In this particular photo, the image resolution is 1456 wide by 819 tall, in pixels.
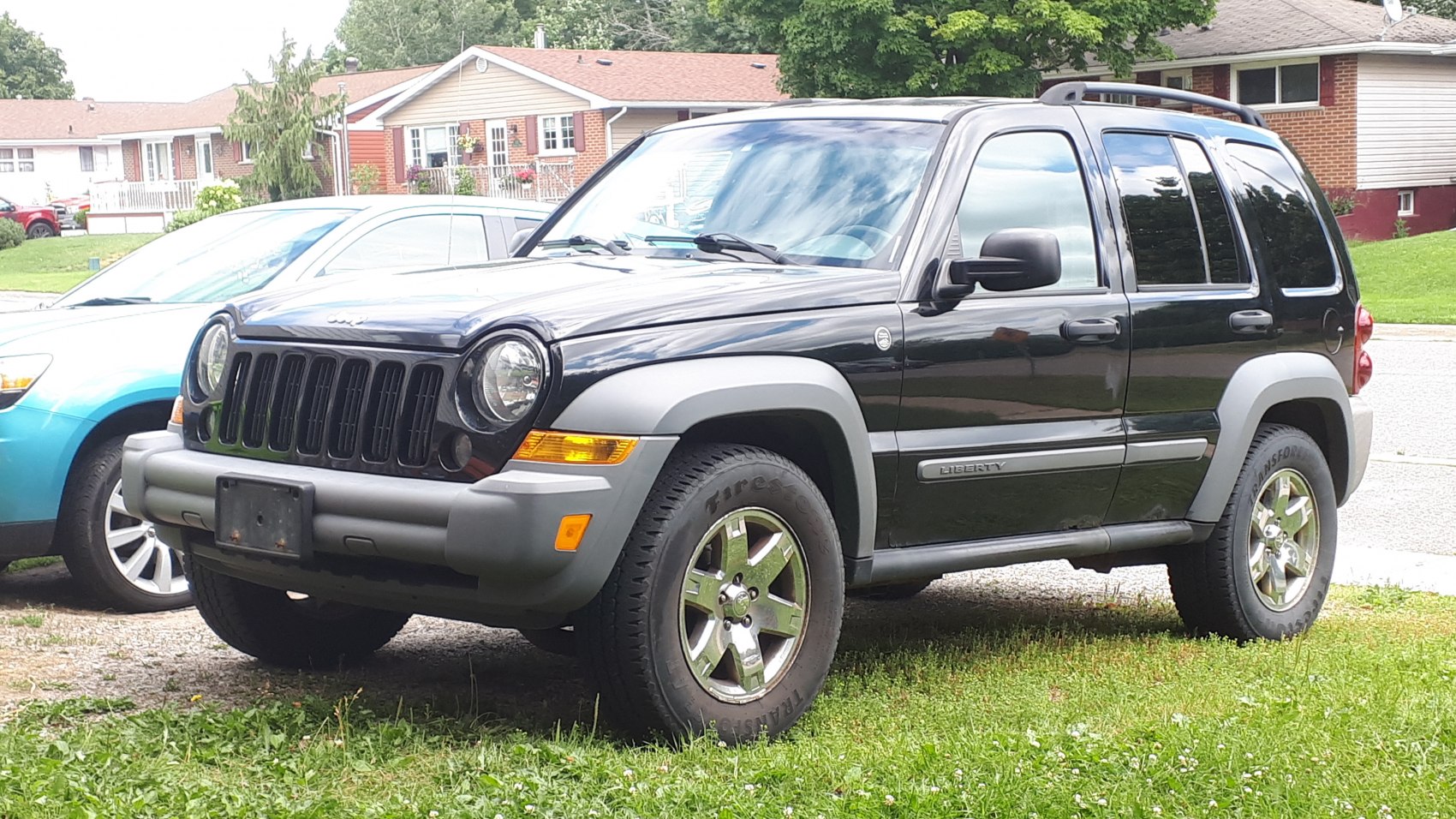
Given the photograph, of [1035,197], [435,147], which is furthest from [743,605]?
[435,147]

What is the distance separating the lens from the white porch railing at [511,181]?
44.6 metres

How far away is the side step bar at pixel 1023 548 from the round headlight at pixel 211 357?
6.48 ft

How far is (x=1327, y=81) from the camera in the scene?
35.4 m

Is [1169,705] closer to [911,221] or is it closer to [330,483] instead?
[911,221]

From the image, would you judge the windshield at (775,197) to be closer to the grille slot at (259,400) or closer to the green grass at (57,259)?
the grille slot at (259,400)

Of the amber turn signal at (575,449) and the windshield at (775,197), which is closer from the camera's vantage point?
the amber turn signal at (575,449)

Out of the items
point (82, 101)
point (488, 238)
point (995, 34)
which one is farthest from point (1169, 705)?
point (82, 101)

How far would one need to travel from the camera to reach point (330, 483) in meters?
4.46

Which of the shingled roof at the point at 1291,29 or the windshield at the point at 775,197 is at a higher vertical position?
the shingled roof at the point at 1291,29

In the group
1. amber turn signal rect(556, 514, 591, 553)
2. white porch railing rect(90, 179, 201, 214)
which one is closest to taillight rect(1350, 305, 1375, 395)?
amber turn signal rect(556, 514, 591, 553)

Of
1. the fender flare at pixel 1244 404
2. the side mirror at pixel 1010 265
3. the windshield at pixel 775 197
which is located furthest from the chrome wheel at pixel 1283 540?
the windshield at pixel 775 197

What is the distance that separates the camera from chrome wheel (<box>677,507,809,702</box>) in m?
4.55

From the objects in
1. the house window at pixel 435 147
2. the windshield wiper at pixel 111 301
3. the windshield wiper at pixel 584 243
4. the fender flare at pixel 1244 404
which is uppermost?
the house window at pixel 435 147

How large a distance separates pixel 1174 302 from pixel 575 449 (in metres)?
2.54
